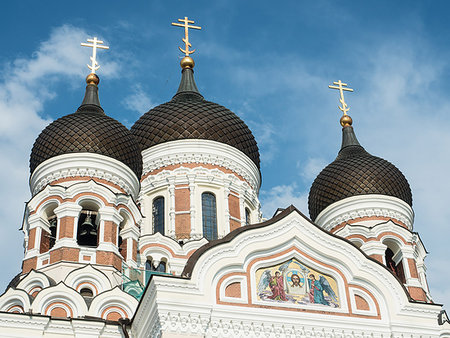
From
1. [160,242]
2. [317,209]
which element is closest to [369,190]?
[317,209]

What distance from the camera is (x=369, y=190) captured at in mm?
22078

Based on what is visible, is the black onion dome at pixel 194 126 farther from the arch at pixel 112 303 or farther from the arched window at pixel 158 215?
the arch at pixel 112 303

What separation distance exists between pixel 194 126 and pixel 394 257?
21.6ft

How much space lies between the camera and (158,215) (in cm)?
2177

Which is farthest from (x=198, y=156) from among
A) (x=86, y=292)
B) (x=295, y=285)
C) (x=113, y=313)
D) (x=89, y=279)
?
(x=295, y=285)

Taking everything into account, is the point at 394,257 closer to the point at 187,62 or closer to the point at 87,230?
the point at 87,230

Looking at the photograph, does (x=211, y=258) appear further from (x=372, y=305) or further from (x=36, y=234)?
(x=36, y=234)

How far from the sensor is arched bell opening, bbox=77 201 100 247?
1775 cm

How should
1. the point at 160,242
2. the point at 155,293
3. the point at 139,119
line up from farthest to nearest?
the point at 139,119 → the point at 160,242 → the point at 155,293

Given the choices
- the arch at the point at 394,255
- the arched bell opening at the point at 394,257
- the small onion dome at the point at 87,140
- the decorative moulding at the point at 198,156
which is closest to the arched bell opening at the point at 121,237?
the small onion dome at the point at 87,140

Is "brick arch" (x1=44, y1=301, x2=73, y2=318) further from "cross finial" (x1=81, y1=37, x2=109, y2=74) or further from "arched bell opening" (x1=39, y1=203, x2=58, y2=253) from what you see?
"cross finial" (x1=81, y1=37, x2=109, y2=74)

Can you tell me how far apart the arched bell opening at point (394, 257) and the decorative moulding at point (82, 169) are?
7.44m

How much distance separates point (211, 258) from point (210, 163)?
29.0ft

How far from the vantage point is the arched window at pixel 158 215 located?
21.5 metres
